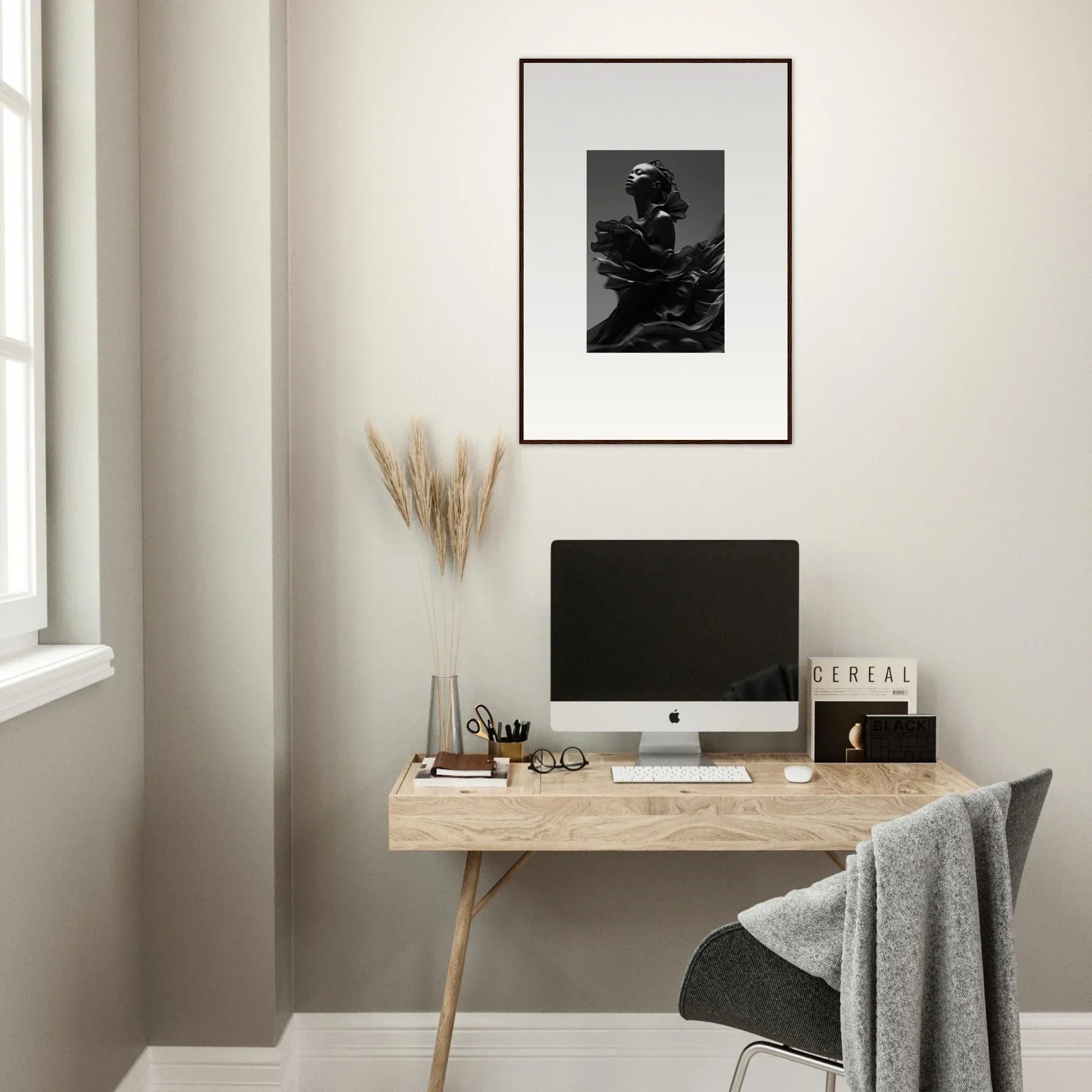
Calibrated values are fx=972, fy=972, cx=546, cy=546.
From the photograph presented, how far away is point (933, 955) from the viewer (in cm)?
143

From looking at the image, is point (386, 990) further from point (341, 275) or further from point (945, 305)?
point (945, 305)

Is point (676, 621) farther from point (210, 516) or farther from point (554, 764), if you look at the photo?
point (210, 516)

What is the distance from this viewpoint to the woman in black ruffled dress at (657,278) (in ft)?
7.45

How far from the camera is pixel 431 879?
2.32 m

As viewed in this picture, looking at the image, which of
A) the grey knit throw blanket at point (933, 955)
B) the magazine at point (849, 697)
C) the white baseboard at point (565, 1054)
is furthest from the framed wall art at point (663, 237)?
the white baseboard at point (565, 1054)

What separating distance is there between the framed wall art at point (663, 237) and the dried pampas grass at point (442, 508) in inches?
7.1

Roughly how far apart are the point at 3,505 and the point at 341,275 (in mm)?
912

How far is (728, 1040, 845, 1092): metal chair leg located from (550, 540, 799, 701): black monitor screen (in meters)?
0.69

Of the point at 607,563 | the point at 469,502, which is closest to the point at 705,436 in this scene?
the point at 607,563

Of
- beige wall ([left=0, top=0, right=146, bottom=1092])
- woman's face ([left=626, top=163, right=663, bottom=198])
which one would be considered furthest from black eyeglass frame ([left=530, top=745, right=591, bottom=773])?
woman's face ([left=626, top=163, right=663, bottom=198])

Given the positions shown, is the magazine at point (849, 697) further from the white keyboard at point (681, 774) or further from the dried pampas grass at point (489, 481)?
the dried pampas grass at point (489, 481)

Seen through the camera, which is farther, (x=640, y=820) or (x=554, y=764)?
(x=554, y=764)

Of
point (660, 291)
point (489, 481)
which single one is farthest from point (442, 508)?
point (660, 291)

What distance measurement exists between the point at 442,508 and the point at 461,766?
59 centimetres
